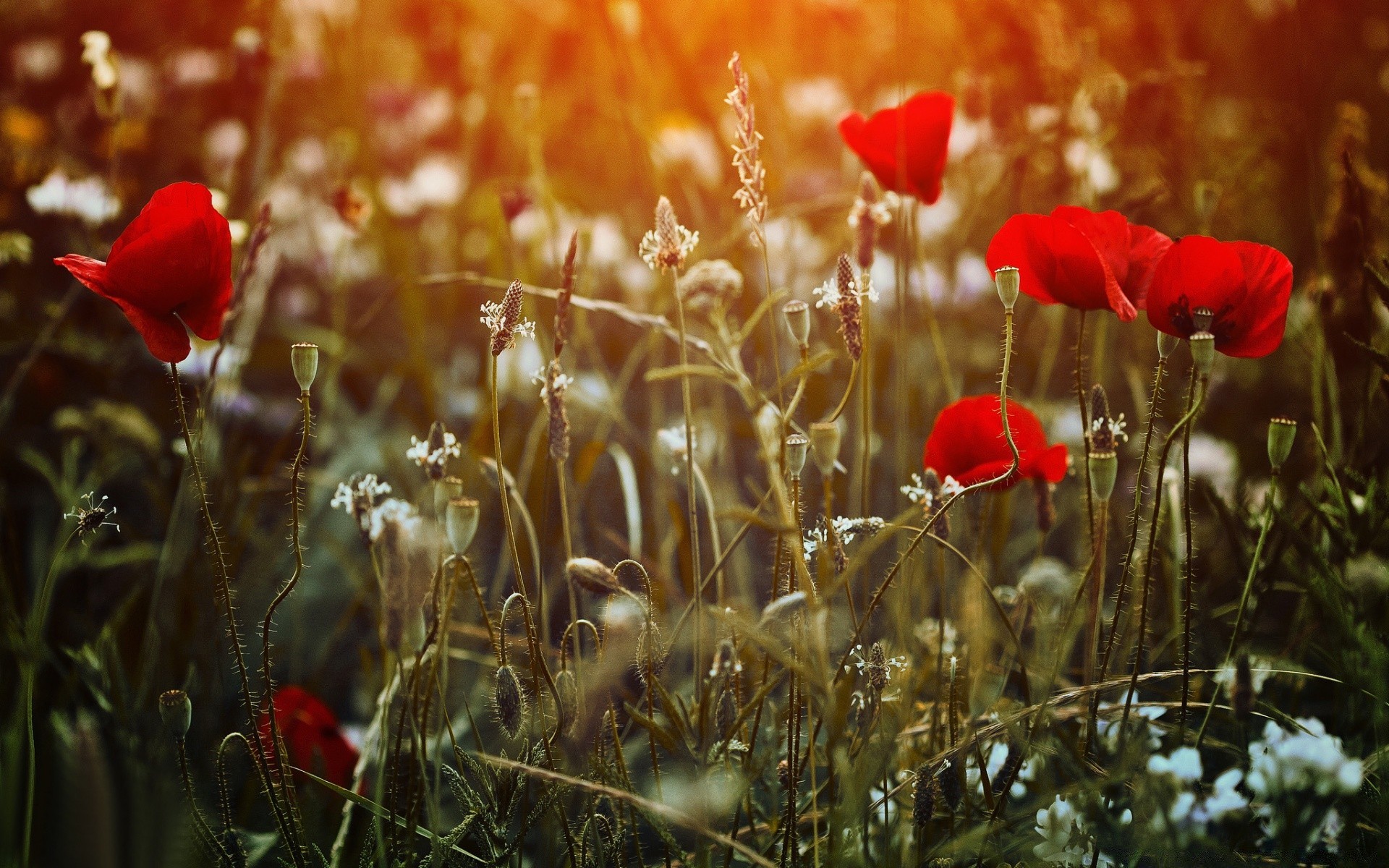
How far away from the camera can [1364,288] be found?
832 mm

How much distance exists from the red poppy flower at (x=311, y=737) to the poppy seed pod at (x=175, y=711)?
21 centimetres

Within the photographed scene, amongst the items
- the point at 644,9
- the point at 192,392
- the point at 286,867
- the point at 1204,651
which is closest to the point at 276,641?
the point at 192,392

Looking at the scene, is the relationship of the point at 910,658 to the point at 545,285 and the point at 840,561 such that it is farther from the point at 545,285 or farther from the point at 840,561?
the point at 545,285

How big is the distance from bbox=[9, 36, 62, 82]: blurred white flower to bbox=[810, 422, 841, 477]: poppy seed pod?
1.90 m

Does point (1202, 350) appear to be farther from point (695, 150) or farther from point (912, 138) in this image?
point (695, 150)

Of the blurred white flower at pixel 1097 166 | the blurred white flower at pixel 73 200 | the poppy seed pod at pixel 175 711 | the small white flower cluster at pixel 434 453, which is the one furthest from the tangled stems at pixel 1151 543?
the blurred white flower at pixel 73 200

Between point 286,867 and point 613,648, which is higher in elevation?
point 613,648

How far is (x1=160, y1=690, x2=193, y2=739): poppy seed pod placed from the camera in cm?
58

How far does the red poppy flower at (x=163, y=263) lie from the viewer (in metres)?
0.58

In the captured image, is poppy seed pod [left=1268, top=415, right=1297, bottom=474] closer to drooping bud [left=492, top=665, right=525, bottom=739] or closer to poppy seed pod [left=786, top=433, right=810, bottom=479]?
poppy seed pod [left=786, top=433, right=810, bottom=479]

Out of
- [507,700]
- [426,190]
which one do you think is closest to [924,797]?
[507,700]

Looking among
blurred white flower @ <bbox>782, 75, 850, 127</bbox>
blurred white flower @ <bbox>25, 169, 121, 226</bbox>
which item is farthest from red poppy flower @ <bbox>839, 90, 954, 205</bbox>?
blurred white flower @ <bbox>782, 75, 850, 127</bbox>

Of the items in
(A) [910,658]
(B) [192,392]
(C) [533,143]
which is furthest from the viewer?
(B) [192,392]

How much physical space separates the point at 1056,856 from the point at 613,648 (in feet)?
0.97
